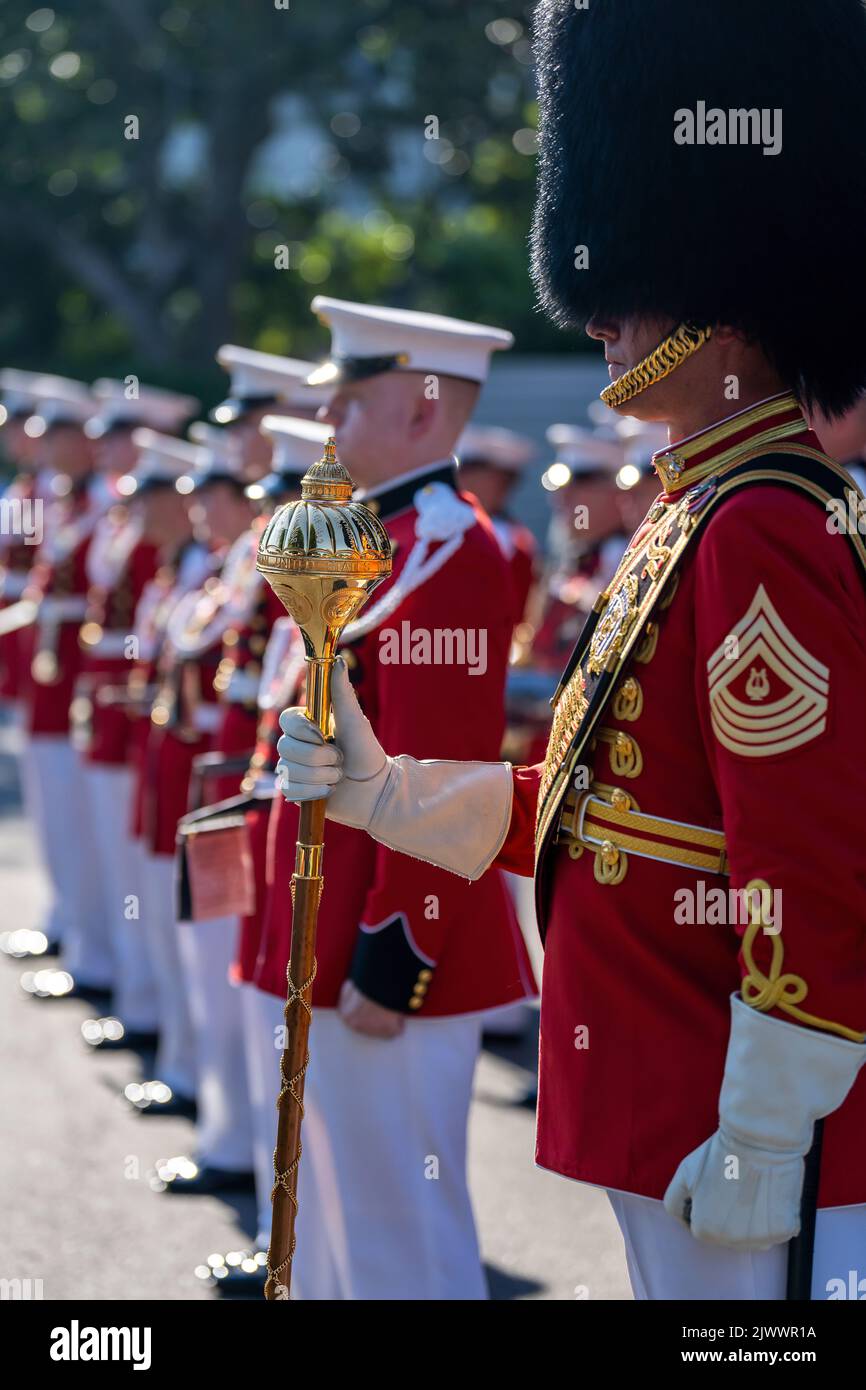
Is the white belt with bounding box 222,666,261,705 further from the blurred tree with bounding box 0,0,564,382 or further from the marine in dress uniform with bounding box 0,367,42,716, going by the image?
the blurred tree with bounding box 0,0,564,382

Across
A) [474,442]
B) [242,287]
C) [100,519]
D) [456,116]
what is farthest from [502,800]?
[242,287]

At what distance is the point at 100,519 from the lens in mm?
→ 7988

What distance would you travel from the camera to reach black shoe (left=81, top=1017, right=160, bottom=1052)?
692cm

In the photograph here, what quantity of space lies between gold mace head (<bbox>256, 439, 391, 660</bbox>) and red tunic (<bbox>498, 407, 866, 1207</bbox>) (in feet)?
1.28

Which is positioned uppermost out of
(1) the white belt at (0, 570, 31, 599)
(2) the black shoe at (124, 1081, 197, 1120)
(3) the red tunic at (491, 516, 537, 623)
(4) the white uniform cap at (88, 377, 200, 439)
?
(4) the white uniform cap at (88, 377, 200, 439)

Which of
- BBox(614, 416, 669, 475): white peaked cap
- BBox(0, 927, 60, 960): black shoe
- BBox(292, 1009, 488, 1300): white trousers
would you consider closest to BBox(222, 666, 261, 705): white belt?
BBox(292, 1009, 488, 1300): white trousers

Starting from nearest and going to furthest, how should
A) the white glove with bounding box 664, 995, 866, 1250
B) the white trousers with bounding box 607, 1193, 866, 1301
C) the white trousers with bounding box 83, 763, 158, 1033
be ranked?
the white glove with bounding box 664, 995, 866, 1250
the white trousers with bounding box 607, 1193, 866, 1301
the white trousers with bounding box 83, 763, 158, 1033

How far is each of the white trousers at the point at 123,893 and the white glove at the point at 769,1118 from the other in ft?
16.0

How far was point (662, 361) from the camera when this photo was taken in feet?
8.19

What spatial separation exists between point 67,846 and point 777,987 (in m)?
6.43

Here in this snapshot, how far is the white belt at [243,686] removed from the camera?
17.0 ft

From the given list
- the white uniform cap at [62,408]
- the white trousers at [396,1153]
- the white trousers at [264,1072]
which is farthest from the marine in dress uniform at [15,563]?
the white trousers at [396,1153]

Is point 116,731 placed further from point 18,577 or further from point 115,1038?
point 18,577

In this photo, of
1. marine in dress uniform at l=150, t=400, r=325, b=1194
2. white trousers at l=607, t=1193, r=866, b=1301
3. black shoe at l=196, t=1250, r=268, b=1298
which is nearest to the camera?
white trousers at l=607, t=1193, r=866, b=1301
